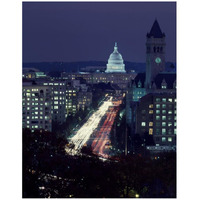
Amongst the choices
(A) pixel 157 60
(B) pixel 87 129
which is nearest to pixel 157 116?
(B) pixel 87 129

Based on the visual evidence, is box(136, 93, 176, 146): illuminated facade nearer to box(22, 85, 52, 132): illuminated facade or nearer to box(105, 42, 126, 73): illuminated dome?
box(22, 85, 52, 132): illuminated facade

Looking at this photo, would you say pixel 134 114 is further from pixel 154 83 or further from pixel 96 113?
pixel 96 113

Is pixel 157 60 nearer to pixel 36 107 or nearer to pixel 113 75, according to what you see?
pixel 36 107

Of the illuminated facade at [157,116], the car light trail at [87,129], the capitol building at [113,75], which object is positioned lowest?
the car light trail at [87,129]

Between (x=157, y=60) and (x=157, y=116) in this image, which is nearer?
(x=157, y=116)

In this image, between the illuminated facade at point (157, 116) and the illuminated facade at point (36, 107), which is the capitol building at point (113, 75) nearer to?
the illuminated facade at point (36, 107)

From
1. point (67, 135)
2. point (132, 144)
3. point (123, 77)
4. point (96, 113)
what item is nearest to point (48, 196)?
point (132, 144)

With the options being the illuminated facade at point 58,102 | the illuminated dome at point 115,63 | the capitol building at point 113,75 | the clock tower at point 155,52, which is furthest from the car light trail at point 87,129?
the illuminated dome at point 115,63

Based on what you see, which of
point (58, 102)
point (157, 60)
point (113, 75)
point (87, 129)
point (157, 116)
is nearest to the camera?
point (157, 116)

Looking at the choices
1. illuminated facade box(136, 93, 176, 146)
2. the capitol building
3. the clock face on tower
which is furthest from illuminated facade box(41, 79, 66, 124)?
the capitol building
